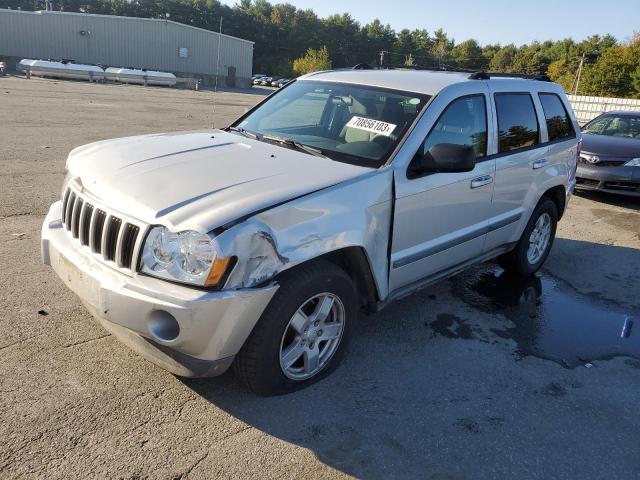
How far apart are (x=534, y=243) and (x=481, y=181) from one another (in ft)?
5.54

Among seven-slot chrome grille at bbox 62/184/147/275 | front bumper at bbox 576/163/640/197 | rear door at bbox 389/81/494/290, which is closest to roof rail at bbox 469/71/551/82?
rear door at bbox 389/81/494/290

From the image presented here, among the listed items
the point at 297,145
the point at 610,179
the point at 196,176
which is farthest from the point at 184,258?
the point at 610,179

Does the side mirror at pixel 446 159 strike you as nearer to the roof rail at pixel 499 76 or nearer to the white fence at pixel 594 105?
the roof rail at pixel 499 76

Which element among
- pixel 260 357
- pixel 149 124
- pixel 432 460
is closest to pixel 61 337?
pixel 260 357

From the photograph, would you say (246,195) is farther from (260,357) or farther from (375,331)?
(375,331)

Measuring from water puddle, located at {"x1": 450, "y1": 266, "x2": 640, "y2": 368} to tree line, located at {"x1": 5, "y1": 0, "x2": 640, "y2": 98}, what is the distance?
219 ft

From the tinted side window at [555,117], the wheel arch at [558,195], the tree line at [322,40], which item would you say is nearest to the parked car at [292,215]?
the tinted side window at [555,117]

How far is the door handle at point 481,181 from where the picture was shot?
3.97 m

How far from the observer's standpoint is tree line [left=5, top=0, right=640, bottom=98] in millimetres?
84312

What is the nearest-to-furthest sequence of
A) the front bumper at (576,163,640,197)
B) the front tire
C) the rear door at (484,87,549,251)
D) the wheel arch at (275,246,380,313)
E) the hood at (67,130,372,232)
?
the hood at (67,130,372,232) → the front tire → the wheel arch at (275,246,380,313) → the rear door at (484,87,549,251) → the front bumper at (576,163,640,197)

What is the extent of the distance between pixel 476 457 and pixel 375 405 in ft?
2.02

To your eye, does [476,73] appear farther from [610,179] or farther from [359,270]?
[610,179]

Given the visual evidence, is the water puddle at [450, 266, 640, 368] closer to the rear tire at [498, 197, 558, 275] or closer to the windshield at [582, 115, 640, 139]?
the rear tire at [498, 197, 558, 275]

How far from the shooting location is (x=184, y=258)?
254cm
